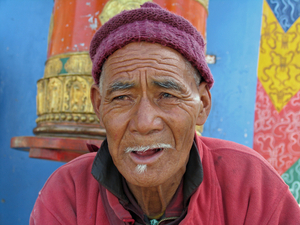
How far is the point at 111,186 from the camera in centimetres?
143

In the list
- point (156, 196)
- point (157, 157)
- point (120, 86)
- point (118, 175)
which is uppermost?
point (120, 86)

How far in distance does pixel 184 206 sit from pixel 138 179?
0.32 metres

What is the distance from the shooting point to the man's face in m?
1.26

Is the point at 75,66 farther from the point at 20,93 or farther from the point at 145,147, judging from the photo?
the point at 20,93

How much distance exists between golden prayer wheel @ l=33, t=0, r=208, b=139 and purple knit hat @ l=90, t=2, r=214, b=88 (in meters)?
0.53

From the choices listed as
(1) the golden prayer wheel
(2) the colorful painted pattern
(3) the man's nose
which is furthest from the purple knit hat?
(2) the colorful painted pattern

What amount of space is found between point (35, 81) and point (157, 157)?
2.39m

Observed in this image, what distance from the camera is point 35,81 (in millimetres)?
3127

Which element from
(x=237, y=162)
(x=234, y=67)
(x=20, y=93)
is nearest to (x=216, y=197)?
(x=237, y=162)

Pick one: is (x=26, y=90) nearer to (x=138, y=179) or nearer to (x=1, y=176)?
(x=1, y=176)

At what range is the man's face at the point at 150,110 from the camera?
4.13 ft

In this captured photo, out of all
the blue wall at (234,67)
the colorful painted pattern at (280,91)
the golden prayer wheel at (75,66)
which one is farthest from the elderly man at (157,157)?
the colorful painted pattern at (280,91)

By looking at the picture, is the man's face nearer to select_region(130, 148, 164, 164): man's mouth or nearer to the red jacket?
select_region(130, 148, 164, 164): man's mouth

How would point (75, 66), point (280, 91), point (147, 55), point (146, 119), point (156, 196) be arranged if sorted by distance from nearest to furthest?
1. point (146, 119)
2. point (147, 55)
3. point (156, 196)
4. point (75, 66)
5. point (280, 91)
